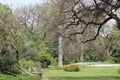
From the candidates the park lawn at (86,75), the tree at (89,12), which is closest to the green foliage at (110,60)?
the park lawn at (86,75)

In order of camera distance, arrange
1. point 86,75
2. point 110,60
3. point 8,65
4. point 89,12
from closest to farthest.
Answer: point 89,12 < point 8,65 < point 86,75 < point 110,60

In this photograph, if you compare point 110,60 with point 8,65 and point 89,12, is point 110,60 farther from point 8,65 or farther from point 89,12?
point 89,12

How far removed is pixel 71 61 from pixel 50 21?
39.4 metres

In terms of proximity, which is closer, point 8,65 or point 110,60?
point 8,65

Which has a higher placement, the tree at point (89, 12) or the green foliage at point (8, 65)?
the tree at point (89, 12)

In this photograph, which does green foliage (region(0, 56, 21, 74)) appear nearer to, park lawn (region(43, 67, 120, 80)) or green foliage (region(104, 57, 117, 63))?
park lawn (region(43, 67, 120, 80))

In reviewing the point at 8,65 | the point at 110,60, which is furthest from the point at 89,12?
the point at 110,60

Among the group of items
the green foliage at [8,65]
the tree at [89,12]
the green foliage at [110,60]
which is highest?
the tree at [89,12]

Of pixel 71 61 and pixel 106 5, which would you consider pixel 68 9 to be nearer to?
pixel 106 5

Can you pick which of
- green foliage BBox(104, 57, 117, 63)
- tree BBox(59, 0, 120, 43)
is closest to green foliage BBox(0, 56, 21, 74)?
tree BBox(59, 0, 120, 43)

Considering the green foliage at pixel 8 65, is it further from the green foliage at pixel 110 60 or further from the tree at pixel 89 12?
the green foliage at pixel 110 60

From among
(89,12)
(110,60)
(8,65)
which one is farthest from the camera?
(110,60)

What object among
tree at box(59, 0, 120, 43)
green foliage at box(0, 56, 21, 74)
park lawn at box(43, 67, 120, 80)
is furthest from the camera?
→ green foliage at box(0, 56, 21, 74)

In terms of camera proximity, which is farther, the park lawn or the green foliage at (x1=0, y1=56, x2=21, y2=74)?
the green foliage at (x1=0, y1=56, x2=21, y2=74)
